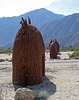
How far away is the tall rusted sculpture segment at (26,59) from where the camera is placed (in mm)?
6793

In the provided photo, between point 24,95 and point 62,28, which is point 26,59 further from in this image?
point 62,28

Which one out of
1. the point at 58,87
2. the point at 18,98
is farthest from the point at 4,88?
the point at 58,87

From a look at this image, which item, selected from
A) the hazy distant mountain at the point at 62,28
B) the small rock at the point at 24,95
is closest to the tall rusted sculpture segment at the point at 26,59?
the small rock at the point at 24,95

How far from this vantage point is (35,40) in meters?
7.04

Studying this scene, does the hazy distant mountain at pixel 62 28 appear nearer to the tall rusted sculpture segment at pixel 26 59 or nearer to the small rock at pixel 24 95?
the tall rusted sculpture segment at pixel 26 59

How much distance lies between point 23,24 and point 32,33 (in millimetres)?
553

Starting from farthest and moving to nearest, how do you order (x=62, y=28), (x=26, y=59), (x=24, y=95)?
(x=62, y=28) < (x=26, y=59) < (x=24, y=95)

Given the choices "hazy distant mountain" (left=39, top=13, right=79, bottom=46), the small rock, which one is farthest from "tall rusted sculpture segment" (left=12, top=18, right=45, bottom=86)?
"hazy distant mountain" (left=39, top=13, right=79, bottom=46)

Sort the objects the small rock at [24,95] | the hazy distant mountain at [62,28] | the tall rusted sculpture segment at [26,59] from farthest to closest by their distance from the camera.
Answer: the hazy distant mountain at [62,28] → the tall rusted sculpture segment at [26,59] → the small rock at [24,95]

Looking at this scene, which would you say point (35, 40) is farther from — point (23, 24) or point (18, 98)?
point (18, 98)

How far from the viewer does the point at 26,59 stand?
22.3ft

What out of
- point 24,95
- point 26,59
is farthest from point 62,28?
point 24,95

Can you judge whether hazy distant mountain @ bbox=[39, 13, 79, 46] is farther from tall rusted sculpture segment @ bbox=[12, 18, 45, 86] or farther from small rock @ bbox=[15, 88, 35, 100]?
small rock @ bbox=[15, 88, 35, 100]

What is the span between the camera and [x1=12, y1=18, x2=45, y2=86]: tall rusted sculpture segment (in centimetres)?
679
